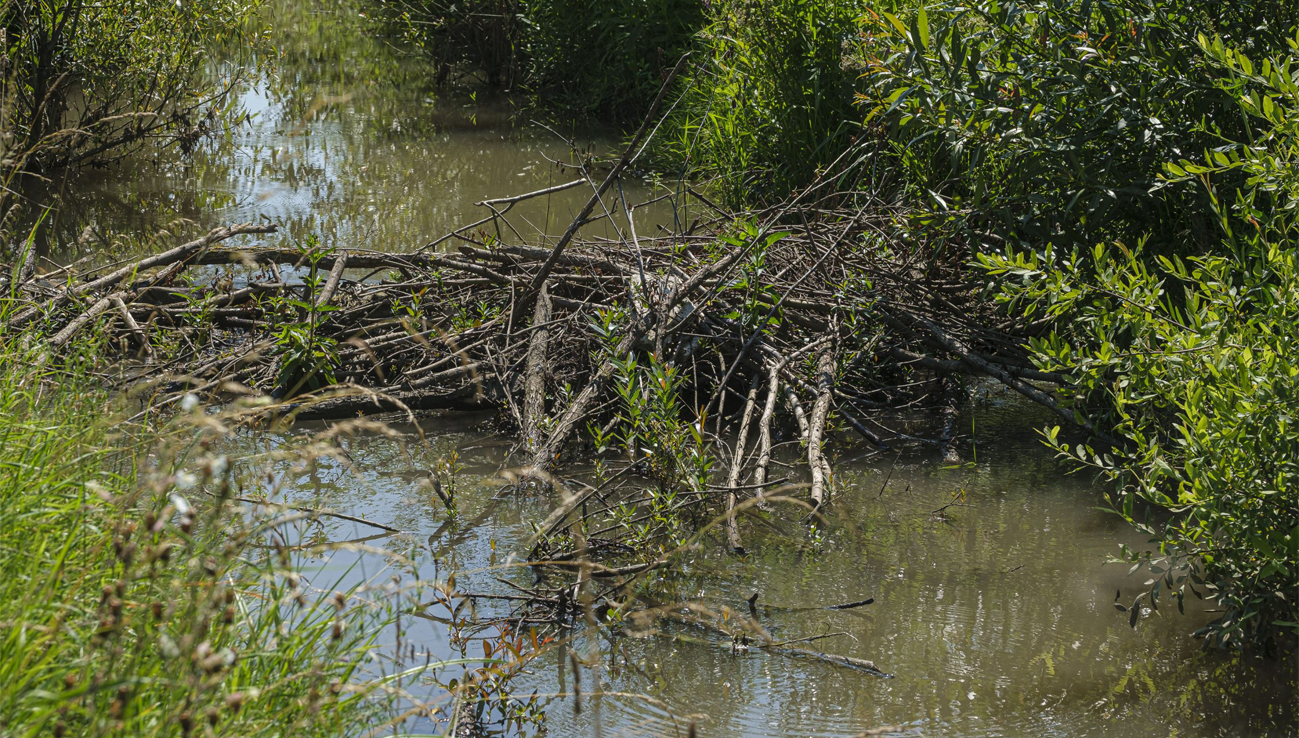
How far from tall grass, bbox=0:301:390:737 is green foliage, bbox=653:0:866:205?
16.1 feet

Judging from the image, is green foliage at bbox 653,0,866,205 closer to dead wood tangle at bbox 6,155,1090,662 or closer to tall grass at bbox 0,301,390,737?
dead wood tangle at bbox 6,155,1090,662

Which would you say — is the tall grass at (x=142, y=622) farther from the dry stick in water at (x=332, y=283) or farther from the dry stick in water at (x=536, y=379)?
the dry stick in water at (x=332, y=283)

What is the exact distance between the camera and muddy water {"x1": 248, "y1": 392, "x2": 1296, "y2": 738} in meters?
2.85

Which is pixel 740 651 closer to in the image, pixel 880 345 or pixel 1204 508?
pixel 1204 508

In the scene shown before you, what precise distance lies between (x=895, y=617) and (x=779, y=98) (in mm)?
4517

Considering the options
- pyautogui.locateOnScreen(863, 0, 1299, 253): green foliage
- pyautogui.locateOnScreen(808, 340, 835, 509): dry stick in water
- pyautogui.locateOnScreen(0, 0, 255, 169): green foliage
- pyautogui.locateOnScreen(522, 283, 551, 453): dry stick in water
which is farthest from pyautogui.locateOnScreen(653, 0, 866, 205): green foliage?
pyautogui.locateOnScreen(0, 0, 255, 169): green foliage

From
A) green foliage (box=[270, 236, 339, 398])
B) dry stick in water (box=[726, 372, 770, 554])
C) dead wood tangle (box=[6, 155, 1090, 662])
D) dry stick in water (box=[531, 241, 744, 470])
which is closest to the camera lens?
dry stick in water (box=[726, 372, 770, 554])

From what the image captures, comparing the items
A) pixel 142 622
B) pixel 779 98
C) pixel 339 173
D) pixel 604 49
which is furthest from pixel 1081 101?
pixel 604 49

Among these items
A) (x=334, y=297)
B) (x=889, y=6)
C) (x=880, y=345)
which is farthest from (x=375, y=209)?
(x=880, y=345)

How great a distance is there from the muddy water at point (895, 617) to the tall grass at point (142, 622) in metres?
0.26

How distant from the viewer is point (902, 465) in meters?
4.44

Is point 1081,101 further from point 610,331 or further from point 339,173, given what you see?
point 339,173

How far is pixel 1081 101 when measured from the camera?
4.24 m

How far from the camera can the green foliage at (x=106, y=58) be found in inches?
296
